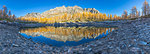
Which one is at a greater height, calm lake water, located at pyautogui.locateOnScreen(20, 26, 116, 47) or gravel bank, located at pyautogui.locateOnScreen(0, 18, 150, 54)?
gravel bank, located at pyautogui.locateOnScreen(0, 18, 150, 54)

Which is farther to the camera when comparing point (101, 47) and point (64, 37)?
point (64, 37)

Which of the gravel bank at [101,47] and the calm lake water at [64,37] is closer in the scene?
the gravel bank at [101,47]

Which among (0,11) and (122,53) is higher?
(0,11)

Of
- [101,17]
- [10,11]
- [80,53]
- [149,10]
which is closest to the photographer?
[80,53]

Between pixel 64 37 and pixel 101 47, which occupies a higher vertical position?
pixel 101 47

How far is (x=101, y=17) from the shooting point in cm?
12612

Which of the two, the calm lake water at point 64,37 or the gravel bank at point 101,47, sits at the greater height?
the gravel bank at point 101,47

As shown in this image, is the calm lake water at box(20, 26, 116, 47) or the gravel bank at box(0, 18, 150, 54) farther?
the calm lake water at box(20, 26, 116, 47)

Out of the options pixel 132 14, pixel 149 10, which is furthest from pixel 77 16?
pixel 149 10

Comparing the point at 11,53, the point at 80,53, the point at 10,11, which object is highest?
the point at 10,11

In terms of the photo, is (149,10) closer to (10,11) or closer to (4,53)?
(4,53)

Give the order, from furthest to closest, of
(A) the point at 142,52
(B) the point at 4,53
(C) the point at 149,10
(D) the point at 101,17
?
(D) the point at 101,17 → (C) the point at 149,10 → (B) the point at 4,53 → (A) the point at 142,52

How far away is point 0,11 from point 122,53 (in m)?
133

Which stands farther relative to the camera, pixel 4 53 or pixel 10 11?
pixel 10 11
